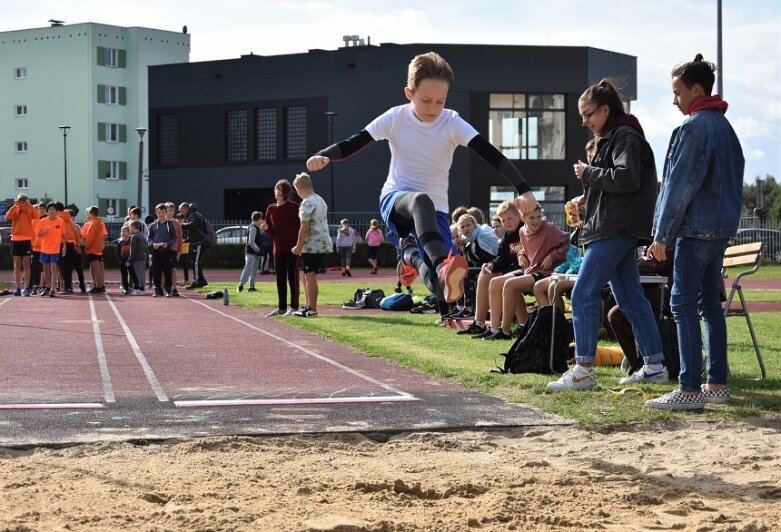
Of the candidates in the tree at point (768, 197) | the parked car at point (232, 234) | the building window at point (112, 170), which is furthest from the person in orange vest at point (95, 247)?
the tree at point (768, 197)

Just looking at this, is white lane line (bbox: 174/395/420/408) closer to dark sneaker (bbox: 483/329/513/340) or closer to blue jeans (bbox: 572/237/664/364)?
blue jeans (bbox: 572/237/664/364)

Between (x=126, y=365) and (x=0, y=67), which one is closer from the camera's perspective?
(x=126, y=365)

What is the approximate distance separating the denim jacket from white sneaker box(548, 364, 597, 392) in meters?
1.25

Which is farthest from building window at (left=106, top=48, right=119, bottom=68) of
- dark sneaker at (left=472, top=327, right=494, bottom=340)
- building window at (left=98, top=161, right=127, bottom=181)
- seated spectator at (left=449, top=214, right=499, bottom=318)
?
dark sneaker at (left=472, top=327, right=494, bottom=340)

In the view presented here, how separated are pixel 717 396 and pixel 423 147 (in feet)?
8.91

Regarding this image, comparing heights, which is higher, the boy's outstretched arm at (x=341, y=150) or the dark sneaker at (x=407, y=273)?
the boy's outstretched arm at (x=341, y=150)

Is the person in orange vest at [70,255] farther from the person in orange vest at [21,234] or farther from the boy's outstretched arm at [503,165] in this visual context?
the boy's outstretched arm at [503,165]

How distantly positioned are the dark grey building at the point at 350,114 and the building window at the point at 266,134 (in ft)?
0.16

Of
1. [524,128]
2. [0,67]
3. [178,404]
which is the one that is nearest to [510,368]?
[178,404]

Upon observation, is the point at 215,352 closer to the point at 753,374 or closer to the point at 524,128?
→ the point at 753,374

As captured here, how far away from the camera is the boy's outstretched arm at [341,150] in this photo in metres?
8.39

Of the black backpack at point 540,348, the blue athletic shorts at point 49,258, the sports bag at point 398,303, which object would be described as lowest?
the sports bag at point 398,303

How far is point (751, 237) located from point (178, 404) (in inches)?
1582

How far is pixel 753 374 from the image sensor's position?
28.7ft
